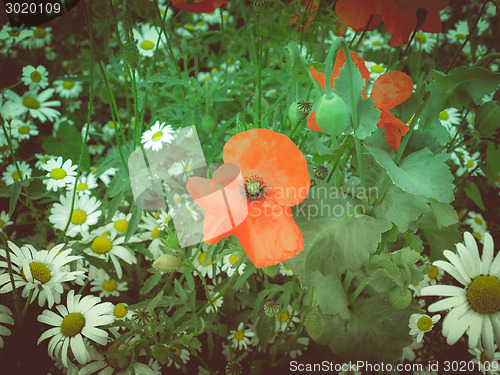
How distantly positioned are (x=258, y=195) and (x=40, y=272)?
1.39 ft

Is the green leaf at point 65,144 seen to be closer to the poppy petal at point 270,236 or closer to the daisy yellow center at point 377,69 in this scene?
the poppy petal at point 270,236

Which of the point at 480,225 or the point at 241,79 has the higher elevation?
the point at 241,79

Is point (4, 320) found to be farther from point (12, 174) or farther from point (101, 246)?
point (12, 174)

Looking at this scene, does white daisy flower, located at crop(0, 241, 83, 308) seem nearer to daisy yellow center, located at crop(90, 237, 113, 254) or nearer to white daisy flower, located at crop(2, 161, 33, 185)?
daisy yellow center, located at crop(90, 237, 113, 254)

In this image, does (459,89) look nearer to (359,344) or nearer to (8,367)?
(359,344)

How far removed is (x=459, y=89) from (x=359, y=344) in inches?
19.4

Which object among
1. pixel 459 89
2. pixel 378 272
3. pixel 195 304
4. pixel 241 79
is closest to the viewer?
pixel 459 89

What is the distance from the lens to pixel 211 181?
0.56 meters

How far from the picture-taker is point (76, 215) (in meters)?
0.88

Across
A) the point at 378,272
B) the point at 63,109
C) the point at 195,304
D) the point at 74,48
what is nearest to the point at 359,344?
the point at 378,272

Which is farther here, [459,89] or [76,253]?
[76,253]

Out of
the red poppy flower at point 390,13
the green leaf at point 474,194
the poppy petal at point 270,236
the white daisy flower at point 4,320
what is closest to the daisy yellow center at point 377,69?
the green leaf at point 474,194

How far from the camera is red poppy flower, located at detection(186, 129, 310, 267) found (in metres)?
0.52

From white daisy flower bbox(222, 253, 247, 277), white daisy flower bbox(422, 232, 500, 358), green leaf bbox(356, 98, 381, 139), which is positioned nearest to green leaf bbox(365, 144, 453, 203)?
green leaf bbox(356, 98, 381, 139)
